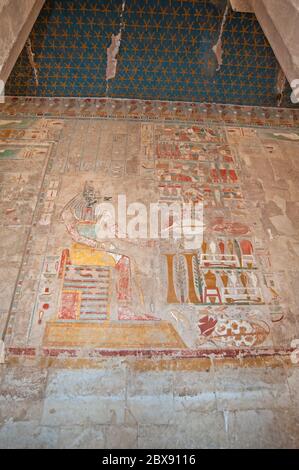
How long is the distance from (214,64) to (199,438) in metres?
4.89

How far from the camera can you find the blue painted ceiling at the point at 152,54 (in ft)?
17.9

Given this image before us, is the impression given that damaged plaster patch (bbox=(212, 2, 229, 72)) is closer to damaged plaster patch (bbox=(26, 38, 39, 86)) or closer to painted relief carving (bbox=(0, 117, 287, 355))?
painted relief carving (bbox=(0, 117, 287, 355))

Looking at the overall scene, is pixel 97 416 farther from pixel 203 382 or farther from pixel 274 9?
pixel 274 9

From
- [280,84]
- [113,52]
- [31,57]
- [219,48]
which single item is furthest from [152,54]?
[280,84]

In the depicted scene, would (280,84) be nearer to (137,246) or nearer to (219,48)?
(219,48)

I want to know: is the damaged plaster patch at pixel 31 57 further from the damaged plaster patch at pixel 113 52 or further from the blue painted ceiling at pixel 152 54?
the damaged plaster patch at pixel 113 52

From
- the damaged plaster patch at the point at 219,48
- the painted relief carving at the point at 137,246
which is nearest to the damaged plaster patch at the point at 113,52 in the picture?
the painted relief carving at the point at 137,246

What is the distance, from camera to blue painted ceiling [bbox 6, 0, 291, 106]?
5.46 m

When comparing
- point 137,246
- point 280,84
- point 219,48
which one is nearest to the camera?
point 137,246

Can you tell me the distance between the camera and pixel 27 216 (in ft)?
15.9

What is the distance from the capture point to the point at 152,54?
5.86 meters

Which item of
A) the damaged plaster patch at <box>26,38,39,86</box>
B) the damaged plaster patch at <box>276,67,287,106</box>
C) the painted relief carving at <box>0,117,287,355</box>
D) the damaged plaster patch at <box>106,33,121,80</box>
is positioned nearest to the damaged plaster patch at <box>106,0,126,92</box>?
the damaged plaster patch at <box>106,33,121,80</box>

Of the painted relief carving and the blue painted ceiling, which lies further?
the blue painted ceiling

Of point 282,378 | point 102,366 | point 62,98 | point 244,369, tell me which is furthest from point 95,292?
→ point 62,98
